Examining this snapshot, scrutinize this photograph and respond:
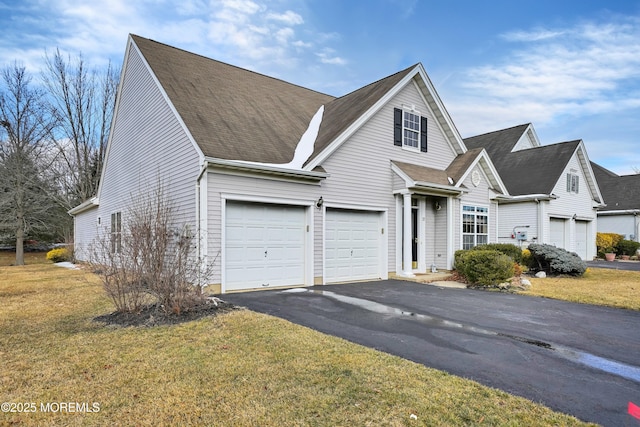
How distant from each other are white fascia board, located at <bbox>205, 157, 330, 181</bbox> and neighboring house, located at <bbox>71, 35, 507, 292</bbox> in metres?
0.03

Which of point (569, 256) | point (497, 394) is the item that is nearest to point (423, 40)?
point (569, 256)

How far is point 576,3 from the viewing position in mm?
13836

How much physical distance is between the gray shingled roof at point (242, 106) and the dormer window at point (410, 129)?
126 cm

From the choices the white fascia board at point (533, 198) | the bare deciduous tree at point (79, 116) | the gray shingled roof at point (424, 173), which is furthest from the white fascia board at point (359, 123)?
the bare deciduous tree at point (79, 116)

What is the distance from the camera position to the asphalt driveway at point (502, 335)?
408 centimetres

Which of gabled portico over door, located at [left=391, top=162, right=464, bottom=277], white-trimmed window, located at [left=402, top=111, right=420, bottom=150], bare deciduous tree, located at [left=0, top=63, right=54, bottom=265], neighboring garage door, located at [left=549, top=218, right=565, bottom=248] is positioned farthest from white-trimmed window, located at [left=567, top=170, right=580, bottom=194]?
bare deciduous tree, located at [left=0, top=63, right=54, bottom=265]

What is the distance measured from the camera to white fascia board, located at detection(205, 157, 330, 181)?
9172 millimetres

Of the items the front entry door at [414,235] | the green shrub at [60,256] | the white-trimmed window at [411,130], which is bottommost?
the green shrub at [60,256]

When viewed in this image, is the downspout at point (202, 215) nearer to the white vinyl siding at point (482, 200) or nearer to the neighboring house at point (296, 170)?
the neighboring house at point (296, 170)

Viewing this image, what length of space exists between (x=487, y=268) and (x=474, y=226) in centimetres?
418

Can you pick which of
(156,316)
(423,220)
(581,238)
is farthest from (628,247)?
(156,316)

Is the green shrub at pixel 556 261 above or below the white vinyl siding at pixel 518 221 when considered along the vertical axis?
below

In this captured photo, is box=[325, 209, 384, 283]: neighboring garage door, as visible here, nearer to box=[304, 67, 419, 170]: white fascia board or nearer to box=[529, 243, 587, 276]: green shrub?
box=[304, 67, 419, 170]: white fascia board

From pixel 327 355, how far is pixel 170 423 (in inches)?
85.6
